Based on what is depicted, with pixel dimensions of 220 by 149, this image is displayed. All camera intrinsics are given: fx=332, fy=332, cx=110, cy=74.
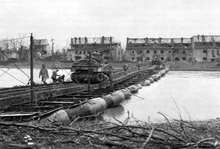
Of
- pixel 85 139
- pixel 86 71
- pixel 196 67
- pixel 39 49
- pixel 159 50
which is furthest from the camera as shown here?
pixel 159 50

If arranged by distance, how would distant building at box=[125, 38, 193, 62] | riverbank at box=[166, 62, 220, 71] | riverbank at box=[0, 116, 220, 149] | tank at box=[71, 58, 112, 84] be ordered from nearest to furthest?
riverbank at box=[0, 116, 220, 149], tank at box=[71, 58, 112, 84], riverbank at box=[166, 62, 220, 71], distant building at box=[125, 38, 193, 62]

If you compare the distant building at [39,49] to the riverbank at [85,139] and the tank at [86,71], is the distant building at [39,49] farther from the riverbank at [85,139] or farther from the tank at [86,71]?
the riverbank at [85,139]

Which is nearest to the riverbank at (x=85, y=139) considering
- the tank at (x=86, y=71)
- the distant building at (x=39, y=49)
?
the distant building at (x=39, y=49)

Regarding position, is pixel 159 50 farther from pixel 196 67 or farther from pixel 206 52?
pixel 196 67

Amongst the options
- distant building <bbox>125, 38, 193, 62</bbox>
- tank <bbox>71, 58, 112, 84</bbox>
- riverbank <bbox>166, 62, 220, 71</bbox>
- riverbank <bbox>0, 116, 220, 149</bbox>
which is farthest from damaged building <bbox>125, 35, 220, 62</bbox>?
riverbank <bbox>0, 116, 220, 149</bbox>

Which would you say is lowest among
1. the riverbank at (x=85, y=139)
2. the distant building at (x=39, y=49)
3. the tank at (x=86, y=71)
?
the riverbank at (x=85, y=139)

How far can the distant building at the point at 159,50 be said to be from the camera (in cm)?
10375

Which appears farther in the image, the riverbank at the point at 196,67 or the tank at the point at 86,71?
the riverbank at the point at 196,67

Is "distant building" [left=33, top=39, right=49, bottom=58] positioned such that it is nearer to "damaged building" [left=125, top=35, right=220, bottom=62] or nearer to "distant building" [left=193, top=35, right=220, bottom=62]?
"damaged building" [left=125, top=35, right=220, bottom=62]

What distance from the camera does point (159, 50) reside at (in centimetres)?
10456

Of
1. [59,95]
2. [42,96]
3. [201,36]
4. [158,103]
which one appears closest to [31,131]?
[42,96]

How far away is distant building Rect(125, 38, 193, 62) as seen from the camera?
103750 mm

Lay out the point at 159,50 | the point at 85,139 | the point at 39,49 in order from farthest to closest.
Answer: the point at 159,50 → the point at 39,49 → the point at 85,139

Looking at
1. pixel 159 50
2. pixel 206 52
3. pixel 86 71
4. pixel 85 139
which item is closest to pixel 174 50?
pixel 159 50
